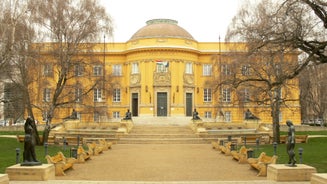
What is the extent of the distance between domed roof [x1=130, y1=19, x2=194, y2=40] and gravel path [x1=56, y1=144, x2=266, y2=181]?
3164 cm

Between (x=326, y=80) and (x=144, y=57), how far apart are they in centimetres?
2084

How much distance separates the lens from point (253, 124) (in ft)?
124

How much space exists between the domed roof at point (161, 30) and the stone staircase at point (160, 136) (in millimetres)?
16587

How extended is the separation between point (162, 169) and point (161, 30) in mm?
37305

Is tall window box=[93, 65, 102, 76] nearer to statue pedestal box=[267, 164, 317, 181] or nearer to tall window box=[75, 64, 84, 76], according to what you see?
tall window box=[75, 64, 84, 76]

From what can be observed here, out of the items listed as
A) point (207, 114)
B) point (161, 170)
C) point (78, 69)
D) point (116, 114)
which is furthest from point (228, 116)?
point (161, 170)

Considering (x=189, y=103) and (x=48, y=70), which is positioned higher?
(x=48, y=70)

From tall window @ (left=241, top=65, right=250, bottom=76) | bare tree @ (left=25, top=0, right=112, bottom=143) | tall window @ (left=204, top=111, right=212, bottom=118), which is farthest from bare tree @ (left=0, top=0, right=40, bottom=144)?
tall window @ (left=204, top=111, right=212, bottom=118)

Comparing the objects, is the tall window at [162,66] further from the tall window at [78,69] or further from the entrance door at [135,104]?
the tall window at [78,69]

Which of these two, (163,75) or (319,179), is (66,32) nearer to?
(319,179)

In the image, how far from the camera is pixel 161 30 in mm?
51875

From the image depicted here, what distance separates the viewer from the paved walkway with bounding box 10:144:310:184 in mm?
13273

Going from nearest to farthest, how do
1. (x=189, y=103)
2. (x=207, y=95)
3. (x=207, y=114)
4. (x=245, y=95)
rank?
(x=245, y=95) < (x=189, y=103) < (x=207, y=114) < (x=207, y=95)

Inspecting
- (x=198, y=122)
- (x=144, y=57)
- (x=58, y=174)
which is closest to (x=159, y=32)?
(x=144, y=57)
